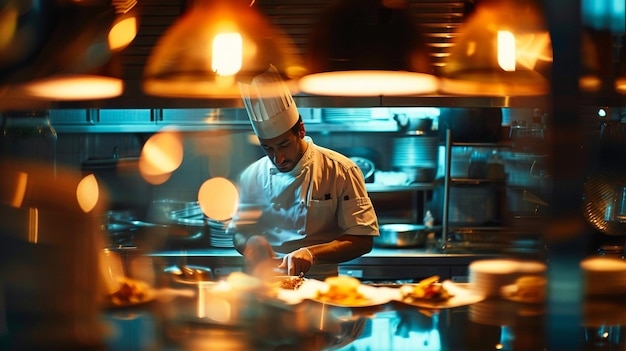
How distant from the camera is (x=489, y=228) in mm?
3367

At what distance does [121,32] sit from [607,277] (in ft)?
4.05

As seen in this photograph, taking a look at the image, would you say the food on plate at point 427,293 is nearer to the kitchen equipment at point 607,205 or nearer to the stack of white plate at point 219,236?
the kitchen equipment at point 607,205

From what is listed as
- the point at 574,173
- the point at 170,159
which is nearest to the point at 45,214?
the point at 574,173

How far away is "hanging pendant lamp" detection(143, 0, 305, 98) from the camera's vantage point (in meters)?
1.17

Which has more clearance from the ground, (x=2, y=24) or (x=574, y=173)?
(x=2, y=24)

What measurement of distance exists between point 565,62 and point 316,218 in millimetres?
1371

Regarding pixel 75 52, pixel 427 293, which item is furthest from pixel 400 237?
pixel 75 52

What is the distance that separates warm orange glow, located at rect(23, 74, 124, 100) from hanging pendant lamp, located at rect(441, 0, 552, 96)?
829mm

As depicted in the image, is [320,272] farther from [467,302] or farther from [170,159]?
[170,159]

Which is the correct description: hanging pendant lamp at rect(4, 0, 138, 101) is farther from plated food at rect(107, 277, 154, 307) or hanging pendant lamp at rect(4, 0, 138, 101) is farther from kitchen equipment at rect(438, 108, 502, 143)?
kitchen equipment at rect(438, 108, 502, 143)

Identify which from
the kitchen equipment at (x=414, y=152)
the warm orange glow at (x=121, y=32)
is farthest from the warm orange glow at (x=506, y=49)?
the kitchen equipment at (x=414, y=152)

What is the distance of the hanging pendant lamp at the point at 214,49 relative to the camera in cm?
117

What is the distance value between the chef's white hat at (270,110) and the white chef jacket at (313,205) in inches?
7.2

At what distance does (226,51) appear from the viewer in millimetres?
1176
